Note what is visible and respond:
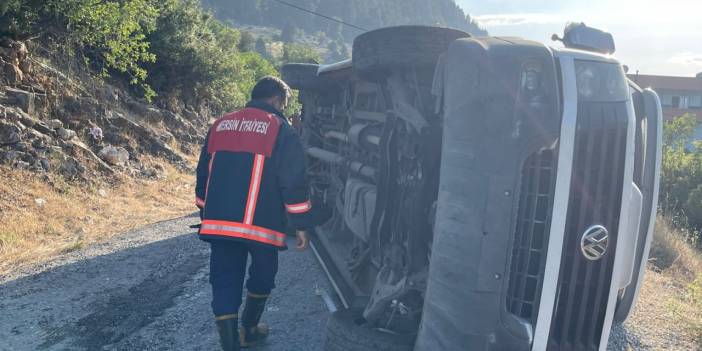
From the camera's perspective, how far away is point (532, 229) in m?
2.38

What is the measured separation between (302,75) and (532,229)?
481 centimetres

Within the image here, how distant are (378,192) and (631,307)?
5.25 ft

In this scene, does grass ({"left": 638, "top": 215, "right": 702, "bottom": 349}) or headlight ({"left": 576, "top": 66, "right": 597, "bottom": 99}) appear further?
grass ({"left": 638, "top": 215, "right": 702, "bottom": 349})

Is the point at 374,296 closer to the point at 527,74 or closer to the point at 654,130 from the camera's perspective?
the point at 527,74

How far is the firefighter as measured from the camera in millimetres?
3475

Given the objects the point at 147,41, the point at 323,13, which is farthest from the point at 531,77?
the point at 323,13

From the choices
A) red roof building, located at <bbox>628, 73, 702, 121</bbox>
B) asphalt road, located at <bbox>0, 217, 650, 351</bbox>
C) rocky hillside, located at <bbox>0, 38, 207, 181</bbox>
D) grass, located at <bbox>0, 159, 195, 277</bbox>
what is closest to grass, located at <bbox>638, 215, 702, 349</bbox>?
asphalt road, located at <bbox>0, 217, 650, 351</bbox>

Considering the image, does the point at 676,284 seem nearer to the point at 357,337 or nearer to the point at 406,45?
the point at 357,337

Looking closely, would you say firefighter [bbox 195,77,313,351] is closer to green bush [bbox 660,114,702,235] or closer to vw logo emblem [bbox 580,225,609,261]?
vw logo emblem [bbox 580,225,609,261]

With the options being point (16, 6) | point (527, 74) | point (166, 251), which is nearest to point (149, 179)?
point (16, 6)

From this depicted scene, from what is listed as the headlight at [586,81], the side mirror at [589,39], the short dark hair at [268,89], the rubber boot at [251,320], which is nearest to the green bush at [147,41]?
the short dark hair at [268,89]

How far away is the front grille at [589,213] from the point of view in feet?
7.84

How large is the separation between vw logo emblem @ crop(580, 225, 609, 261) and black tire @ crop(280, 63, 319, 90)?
465 centimetres

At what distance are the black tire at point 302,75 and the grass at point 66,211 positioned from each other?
3.18 meters
